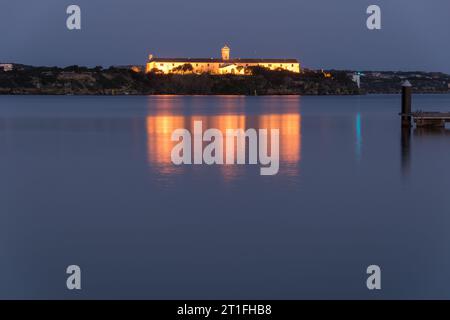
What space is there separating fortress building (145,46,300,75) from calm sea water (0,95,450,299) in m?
151

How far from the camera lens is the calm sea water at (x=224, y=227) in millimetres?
9586

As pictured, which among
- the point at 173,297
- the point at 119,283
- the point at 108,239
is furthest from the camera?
the point at 108,239

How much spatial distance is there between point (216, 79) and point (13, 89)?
4824 cm

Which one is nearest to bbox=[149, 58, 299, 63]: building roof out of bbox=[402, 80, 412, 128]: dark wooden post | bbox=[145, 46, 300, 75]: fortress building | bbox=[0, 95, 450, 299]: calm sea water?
bbox=[145, 46, 300, 75]: fortress building

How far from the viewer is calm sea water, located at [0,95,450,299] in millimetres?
9586

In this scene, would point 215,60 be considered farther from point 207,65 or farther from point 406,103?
point 406,103

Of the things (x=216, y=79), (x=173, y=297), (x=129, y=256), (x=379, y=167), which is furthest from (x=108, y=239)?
(x=216, y=79)

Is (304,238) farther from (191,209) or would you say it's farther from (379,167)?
(379,167)

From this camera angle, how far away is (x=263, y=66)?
17725 centimetres

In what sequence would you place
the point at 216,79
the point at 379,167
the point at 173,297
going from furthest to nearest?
the point at 216,79
the point at 379,167
the point at 173,297

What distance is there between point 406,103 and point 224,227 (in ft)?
76.5

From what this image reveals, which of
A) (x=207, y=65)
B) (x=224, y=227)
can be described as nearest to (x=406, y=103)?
(x=224, y=227)

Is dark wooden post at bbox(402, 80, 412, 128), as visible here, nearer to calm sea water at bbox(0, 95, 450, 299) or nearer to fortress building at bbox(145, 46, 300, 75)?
calm sea water at bbox(0, 95, 450, 299)

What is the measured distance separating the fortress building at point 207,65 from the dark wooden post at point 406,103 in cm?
13587
